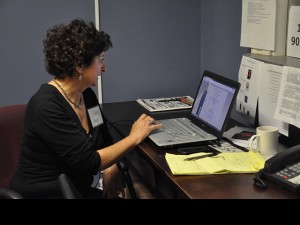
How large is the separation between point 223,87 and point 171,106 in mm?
725

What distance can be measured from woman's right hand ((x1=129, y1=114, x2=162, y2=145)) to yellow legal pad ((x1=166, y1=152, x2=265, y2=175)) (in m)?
0.19

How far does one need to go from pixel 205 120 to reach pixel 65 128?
2.21 feet

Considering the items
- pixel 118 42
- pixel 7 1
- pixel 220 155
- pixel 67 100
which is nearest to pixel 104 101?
pixel 118 42

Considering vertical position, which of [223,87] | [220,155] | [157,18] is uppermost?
[157,18]

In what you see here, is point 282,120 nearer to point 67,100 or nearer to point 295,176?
point 295,176

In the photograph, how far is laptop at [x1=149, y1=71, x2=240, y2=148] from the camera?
6.28ft

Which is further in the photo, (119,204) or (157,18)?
(157,18)

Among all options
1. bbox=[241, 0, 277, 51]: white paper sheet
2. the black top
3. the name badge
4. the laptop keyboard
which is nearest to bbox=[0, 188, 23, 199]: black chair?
the black top

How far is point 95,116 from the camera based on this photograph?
2086mm

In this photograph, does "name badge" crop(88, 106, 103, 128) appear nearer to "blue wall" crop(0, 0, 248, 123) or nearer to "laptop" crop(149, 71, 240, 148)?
"laptop" crop(149, 71, 240, 148)

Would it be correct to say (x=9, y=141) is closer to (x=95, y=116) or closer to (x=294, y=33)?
(x=95, y=116)

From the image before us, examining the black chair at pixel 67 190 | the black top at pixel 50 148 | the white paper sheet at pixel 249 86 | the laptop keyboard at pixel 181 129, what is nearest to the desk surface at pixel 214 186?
the laptop keyboard at pixel 181 129

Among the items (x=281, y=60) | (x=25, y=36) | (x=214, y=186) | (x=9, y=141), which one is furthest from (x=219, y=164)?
(x=25, y=36)

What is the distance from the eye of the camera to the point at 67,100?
186 centimetres
